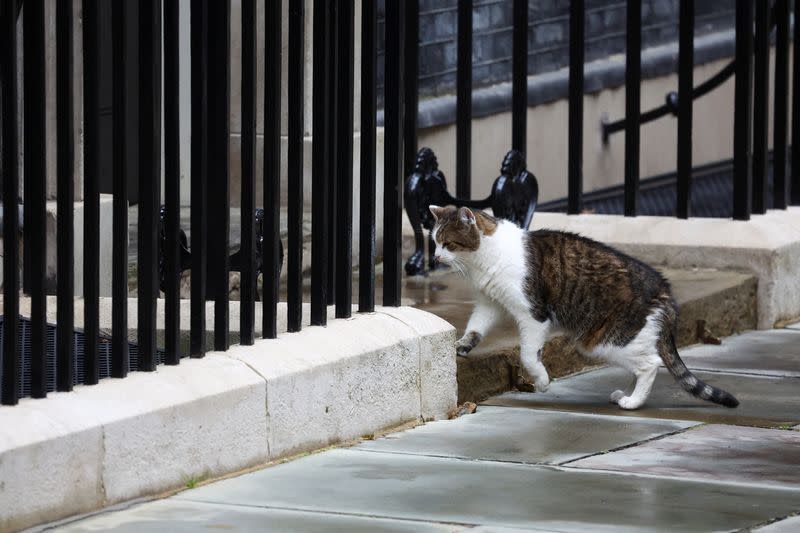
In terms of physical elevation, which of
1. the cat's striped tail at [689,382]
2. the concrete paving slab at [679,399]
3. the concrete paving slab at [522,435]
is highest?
the cat's striped tail at [689,382]

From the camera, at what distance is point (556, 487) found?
4.61 m

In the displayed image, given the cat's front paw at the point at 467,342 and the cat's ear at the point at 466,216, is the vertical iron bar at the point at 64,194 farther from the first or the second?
the cat's ear at the point at 466,216

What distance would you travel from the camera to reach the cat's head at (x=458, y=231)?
6.50m

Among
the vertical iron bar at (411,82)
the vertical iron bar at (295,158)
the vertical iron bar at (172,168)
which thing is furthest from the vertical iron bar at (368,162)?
the vertical iron bar at (411,82)

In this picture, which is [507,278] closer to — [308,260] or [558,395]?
[558,395]

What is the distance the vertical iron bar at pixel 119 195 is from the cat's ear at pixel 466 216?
2295 millimetres

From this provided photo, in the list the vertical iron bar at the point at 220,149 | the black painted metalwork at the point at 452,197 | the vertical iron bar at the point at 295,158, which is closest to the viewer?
the vertical iron bar at the point at 220,149

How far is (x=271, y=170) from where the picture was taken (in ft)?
16.7

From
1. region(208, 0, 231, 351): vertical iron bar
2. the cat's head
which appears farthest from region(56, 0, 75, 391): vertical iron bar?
the cat's head

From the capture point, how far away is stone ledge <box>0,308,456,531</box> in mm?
3986

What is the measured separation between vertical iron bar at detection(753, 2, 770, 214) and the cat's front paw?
3023 millimetres

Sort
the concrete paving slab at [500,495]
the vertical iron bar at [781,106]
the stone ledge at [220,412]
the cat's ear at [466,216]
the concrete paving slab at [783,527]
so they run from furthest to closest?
the vertical iron bar at [781,106] < the cat's ear at [466,216] < the concrete paving slab at [500,495] < the concrete paving slab at [783,527] < the stone ledge at [220,412]

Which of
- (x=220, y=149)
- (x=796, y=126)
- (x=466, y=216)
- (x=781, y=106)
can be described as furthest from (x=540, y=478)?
(x=796, y=126)

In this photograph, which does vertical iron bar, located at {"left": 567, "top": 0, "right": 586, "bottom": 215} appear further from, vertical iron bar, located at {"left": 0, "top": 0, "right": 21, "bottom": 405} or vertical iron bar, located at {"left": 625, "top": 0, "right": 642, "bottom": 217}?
vertical iron bar, located at {"left": 0, "top": 0, "right": 21, "bottom": 405}
